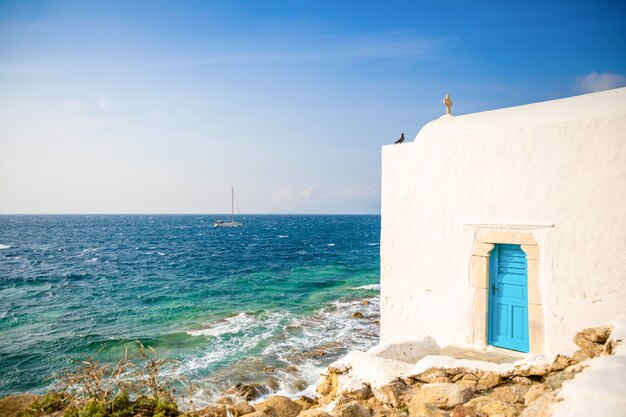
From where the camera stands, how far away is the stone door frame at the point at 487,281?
563 cm

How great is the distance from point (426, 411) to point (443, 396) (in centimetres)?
45

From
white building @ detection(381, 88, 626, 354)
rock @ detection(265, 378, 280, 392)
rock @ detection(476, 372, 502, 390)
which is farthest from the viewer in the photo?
rock @ detection(265, 378, 280, 392)

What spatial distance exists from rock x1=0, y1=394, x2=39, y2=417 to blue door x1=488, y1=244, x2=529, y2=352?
6766 millimetres

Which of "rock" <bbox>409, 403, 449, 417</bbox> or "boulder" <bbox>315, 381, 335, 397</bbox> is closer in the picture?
"rock" <bbox>409, 403, 449, 417</bbox>

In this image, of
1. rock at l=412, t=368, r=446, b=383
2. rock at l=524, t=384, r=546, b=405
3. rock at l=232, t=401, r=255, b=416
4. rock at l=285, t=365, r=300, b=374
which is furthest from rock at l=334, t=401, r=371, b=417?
rock at l=285, t=365, r=300, b=374

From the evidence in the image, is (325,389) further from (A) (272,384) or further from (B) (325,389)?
(A) (272,384)

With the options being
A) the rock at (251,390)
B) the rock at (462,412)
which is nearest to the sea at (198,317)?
the rock at (251,390)

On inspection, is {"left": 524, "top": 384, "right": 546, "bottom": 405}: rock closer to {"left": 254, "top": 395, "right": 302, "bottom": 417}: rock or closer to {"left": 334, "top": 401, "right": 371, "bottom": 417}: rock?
{"left": 334, "top": 401, "right": 371, "bottom": 417}: rock

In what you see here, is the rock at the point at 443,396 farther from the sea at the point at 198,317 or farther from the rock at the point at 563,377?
the sea at the point at 198,317

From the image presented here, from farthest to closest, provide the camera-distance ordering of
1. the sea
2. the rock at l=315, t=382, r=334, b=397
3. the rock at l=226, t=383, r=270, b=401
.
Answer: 1. the sea
2. the rock at l=226, t=383, r=270, b=401
3. the rock at l=315, t=382, r=334, b=397

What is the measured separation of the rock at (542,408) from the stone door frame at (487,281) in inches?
127

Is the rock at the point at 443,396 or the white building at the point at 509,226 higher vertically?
the white building at the point at 509,226

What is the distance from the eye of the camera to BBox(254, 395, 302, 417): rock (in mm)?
5277

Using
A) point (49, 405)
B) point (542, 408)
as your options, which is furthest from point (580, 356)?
point (49, 405)
